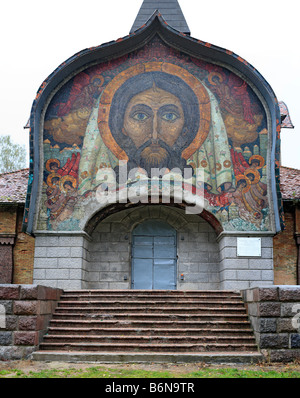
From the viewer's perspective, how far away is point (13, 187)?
1689 cm

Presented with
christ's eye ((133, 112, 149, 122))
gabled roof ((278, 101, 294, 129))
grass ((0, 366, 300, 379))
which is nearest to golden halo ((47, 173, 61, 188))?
christ's eye ((133, 112, 149, 122))

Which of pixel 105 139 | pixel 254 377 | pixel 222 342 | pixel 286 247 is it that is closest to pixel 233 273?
pixel 286 247

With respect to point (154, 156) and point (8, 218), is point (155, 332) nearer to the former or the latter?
point (154, 156)

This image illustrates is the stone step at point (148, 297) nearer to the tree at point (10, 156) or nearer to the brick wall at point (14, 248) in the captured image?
the brick wall at point (14, 248)

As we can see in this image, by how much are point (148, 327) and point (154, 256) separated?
5.51 meters

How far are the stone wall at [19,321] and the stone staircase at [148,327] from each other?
35 cm

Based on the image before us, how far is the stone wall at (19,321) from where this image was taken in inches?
372

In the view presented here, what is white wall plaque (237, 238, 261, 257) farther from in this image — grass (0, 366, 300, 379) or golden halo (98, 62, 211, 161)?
grass (0, 366, 300, 379)

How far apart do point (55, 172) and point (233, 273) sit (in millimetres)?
6185

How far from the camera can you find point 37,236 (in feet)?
47.2

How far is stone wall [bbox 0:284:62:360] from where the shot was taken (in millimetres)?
9445

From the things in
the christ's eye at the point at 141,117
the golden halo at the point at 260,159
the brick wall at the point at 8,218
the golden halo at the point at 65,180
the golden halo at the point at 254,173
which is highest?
the christ's eye at the point at 141,117

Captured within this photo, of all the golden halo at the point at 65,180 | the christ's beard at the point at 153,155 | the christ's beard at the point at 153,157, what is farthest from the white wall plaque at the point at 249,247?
the golden halo at the point at 65,180

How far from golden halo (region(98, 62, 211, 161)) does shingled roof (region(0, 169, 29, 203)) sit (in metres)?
3.54
